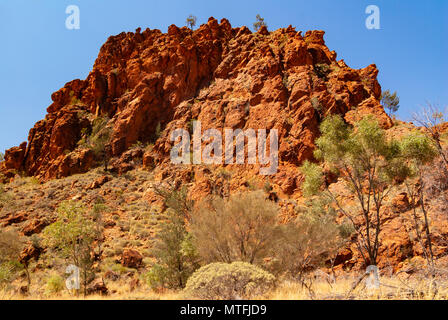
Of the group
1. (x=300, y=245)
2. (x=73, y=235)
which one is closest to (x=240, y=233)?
(x=300, y=245)

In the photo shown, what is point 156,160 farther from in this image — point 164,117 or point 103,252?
point 103,252

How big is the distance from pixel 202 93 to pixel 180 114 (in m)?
4.64

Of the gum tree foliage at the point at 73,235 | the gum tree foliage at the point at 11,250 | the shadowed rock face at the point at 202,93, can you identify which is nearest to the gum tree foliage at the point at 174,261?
the gum tree foliage at the point at 73,235

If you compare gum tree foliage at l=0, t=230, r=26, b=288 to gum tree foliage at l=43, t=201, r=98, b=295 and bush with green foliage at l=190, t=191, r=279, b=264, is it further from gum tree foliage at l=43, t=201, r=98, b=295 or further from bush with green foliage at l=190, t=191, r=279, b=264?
bush with green foliage at l=190, t=191, r=279, b=264

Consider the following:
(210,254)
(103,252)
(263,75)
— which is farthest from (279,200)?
(263,75)

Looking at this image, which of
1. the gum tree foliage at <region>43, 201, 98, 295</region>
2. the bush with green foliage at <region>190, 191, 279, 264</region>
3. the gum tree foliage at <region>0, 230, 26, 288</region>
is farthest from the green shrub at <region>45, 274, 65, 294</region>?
the bush with green foliage at <region>190, 191, 279, 264</region>

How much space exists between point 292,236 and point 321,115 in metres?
18.7

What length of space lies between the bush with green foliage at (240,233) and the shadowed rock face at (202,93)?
1249cm

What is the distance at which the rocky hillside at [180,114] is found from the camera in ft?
83.6

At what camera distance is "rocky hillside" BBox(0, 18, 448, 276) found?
25.5m

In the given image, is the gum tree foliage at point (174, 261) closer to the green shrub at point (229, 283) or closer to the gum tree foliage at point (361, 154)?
the green shrub at point (229, 283)

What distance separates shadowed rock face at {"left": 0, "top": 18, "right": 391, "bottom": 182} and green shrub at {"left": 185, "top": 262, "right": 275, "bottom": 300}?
54.8 feet

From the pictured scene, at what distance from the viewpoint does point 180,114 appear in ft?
121

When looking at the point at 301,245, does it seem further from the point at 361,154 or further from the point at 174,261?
the point at 174,261
